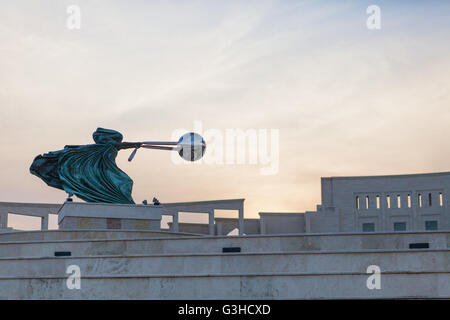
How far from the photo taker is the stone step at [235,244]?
20.7 m

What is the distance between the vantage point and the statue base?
30.0 m

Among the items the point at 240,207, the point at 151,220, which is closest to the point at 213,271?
the point at 151,220

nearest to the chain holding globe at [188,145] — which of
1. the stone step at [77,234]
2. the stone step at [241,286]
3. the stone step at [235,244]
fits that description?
the stone step at [77,234]

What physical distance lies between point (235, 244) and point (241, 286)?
2.87m

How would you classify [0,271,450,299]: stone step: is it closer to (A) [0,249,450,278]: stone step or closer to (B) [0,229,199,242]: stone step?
(A) [0,249,450,278]: stone step

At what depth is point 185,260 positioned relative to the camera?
2033cm

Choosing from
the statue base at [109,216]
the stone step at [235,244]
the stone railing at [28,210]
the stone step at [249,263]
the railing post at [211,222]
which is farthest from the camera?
the railing post at [211,222]

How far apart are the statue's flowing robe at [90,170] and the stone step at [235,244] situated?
851cm

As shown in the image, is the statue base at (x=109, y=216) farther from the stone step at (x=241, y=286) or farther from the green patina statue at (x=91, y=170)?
the stone step at (x=241, y=286)

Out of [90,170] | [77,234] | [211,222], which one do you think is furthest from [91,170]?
[211,222]

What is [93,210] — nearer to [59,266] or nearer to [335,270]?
[59,266]

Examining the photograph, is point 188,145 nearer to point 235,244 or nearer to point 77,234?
point 77,234

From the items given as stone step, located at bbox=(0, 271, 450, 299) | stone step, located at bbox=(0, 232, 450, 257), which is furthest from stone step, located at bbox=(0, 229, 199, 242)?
stone step, located at bbox=(0, 271, 450, 299)

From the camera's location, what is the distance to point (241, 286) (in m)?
19.1
